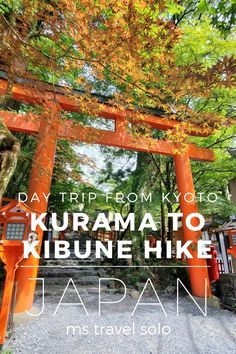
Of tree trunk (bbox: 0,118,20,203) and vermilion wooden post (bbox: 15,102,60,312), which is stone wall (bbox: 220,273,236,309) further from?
tree trunk (bbox: 0,118,20,203)

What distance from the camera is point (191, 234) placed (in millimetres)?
6457

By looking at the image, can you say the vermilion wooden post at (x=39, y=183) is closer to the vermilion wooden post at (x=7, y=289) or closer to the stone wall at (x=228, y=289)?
the vermilion wooden post at (x=7, y=289)

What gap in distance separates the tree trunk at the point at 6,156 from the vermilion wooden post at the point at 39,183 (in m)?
1.81

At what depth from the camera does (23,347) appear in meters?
3.54

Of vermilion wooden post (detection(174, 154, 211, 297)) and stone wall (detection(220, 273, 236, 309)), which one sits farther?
vermilion wooden post (detection(174, 154, 211, 297))

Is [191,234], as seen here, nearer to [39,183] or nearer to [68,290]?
[68,290]

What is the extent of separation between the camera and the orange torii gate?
4883 millimetres

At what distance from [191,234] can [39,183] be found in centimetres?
420

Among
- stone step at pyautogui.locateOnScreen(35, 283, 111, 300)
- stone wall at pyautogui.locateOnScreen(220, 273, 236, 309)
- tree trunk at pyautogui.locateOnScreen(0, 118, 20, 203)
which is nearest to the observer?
tree trunk at pyautogui.locateOnScreen(0, 118, 20, 203)

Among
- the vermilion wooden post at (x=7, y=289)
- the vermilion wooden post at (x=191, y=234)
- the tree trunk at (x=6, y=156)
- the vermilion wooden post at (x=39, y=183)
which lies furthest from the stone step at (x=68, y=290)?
the tree trunk at (x=6, y=156)

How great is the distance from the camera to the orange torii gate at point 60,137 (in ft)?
16.0

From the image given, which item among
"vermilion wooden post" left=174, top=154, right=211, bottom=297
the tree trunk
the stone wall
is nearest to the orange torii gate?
"vermilion wooden post" left=174, top=154, right=211, bottom=297

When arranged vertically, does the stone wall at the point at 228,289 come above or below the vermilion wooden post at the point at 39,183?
below

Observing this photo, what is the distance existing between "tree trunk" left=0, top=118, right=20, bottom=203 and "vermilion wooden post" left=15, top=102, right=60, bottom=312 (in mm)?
1812
